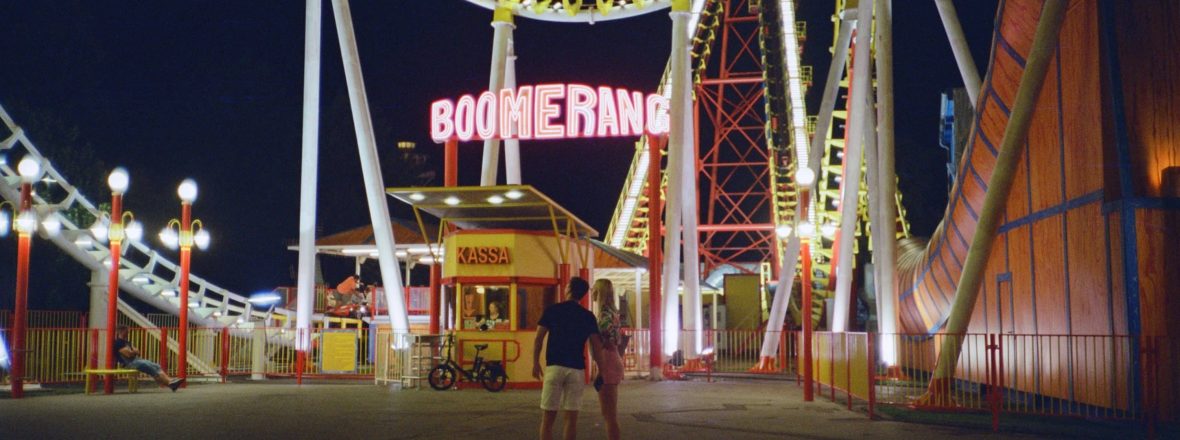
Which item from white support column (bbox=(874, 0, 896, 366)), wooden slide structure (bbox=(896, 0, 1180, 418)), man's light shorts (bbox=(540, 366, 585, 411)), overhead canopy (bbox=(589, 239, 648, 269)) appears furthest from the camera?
overhead canopy (bbox=(589, 239, 648, 269))

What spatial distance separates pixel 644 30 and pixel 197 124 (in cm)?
2539

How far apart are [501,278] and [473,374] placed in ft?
5.73

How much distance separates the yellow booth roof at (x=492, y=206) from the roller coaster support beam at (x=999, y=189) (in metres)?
7.29

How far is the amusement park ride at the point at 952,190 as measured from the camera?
13656 millimetres

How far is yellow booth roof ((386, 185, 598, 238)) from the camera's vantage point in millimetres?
20047

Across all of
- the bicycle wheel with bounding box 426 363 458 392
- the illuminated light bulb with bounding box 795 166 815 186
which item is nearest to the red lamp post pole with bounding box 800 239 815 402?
the illuminated light bulb with bounding box 795 166 815 186

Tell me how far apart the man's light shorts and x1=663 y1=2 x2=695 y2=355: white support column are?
15.9m

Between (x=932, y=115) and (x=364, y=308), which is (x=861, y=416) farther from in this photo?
(x=932, y=115)

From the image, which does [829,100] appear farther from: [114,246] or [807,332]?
[114,246]

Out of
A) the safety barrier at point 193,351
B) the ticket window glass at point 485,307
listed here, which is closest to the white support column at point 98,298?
the safety barrier at point 193,351

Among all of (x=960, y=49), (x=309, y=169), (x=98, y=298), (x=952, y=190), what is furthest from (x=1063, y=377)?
(x=98, y=298)

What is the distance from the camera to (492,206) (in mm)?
21766

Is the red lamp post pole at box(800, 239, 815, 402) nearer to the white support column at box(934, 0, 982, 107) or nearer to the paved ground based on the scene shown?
the paved ground

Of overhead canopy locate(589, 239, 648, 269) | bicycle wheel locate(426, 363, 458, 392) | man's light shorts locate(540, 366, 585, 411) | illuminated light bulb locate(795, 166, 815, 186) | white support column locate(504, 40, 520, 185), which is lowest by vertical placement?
bicycle wheel locate(426, 363, 458, 392)
